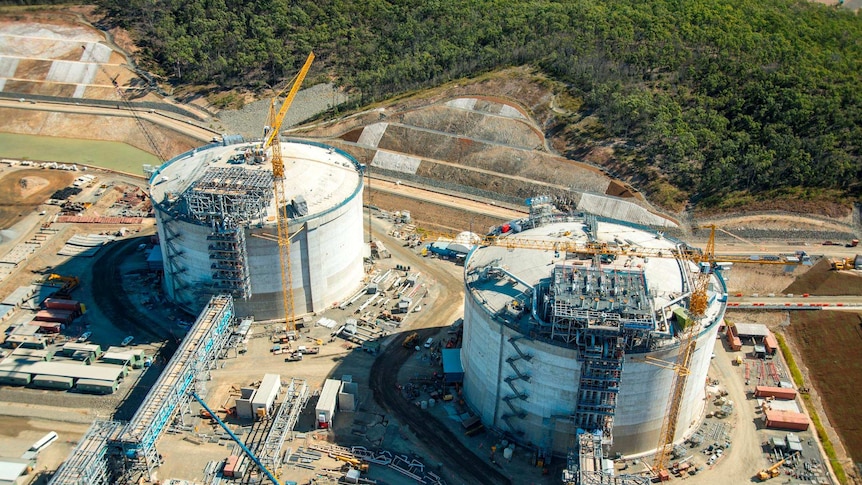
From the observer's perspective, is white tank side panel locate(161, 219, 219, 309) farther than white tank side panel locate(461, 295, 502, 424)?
Yes

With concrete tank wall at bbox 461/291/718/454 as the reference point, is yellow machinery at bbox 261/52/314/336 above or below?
above

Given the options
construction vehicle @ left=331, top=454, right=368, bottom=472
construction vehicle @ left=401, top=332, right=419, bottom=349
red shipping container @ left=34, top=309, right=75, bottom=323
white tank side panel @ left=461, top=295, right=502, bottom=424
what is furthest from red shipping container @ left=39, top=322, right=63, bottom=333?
white tank side panel @ left=461, top=295, right=502, bottom=424

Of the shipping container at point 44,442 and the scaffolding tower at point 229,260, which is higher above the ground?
the scaffolding tower at point 229,260

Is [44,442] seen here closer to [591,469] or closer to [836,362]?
[591,469]

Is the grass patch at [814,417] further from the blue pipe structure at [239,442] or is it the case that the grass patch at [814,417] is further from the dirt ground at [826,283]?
the blue pipe structure at [239,442]

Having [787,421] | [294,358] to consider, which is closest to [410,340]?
[294,358]

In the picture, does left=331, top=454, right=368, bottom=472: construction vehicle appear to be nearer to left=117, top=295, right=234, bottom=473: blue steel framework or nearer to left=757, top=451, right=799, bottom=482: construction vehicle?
left=117, top=295, right=234, bottom=473: blue steel framework

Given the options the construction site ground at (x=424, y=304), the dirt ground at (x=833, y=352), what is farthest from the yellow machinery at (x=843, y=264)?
the construction site ground at (x=424, y=304)
